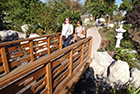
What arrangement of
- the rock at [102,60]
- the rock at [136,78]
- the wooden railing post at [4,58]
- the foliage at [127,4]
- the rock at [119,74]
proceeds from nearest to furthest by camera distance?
1. the wooden railing post at [4,58]
2. the rock at [136,78]
3. the rock at [119,74]
4. the rock at [102,60]
5. the foliage at [127,4]

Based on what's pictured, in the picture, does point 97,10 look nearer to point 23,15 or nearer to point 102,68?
point 23,15

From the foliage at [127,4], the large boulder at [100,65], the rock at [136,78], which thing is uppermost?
the foliage at [127,4]

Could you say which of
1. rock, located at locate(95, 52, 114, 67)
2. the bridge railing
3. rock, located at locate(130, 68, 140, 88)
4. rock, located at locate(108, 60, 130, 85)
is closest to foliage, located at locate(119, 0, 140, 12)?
rock, located at locate(95, 52, 114, 67)

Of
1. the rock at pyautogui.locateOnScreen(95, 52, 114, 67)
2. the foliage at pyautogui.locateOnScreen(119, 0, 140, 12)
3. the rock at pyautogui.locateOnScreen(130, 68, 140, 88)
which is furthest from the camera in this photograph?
the foliage at pyautogui.locateOnScreen(119, 0, 140, 12)

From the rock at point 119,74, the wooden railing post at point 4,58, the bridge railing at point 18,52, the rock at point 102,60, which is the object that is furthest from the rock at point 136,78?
the wooden railing post at point 4,58

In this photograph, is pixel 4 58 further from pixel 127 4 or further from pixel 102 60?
pixel 127 4

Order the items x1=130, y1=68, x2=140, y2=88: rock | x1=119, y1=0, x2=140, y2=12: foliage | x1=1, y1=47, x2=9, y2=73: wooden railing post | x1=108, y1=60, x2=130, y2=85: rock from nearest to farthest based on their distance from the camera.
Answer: x1=1, y1=47, x2=9, y2=73: wooden railing post < x1=130, y1=68, x2=140, y2=88: rock < x1=108, y1=60, x2=130, y2=85: rock < x1=119, y1=0, x2=140, y2=12: foliage

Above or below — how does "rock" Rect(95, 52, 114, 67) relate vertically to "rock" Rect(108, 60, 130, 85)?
above

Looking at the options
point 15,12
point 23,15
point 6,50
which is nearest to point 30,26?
point 23,15

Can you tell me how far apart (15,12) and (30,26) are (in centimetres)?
316

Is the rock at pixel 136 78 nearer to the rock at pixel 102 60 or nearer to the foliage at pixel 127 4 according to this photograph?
the rock at pixel 102 60

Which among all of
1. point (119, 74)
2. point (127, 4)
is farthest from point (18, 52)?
point (127, 4)

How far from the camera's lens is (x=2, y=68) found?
106 inches

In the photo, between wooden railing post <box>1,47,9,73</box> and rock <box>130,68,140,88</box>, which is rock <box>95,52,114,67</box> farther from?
wooden railing post <box>1,47,9,73</box>
